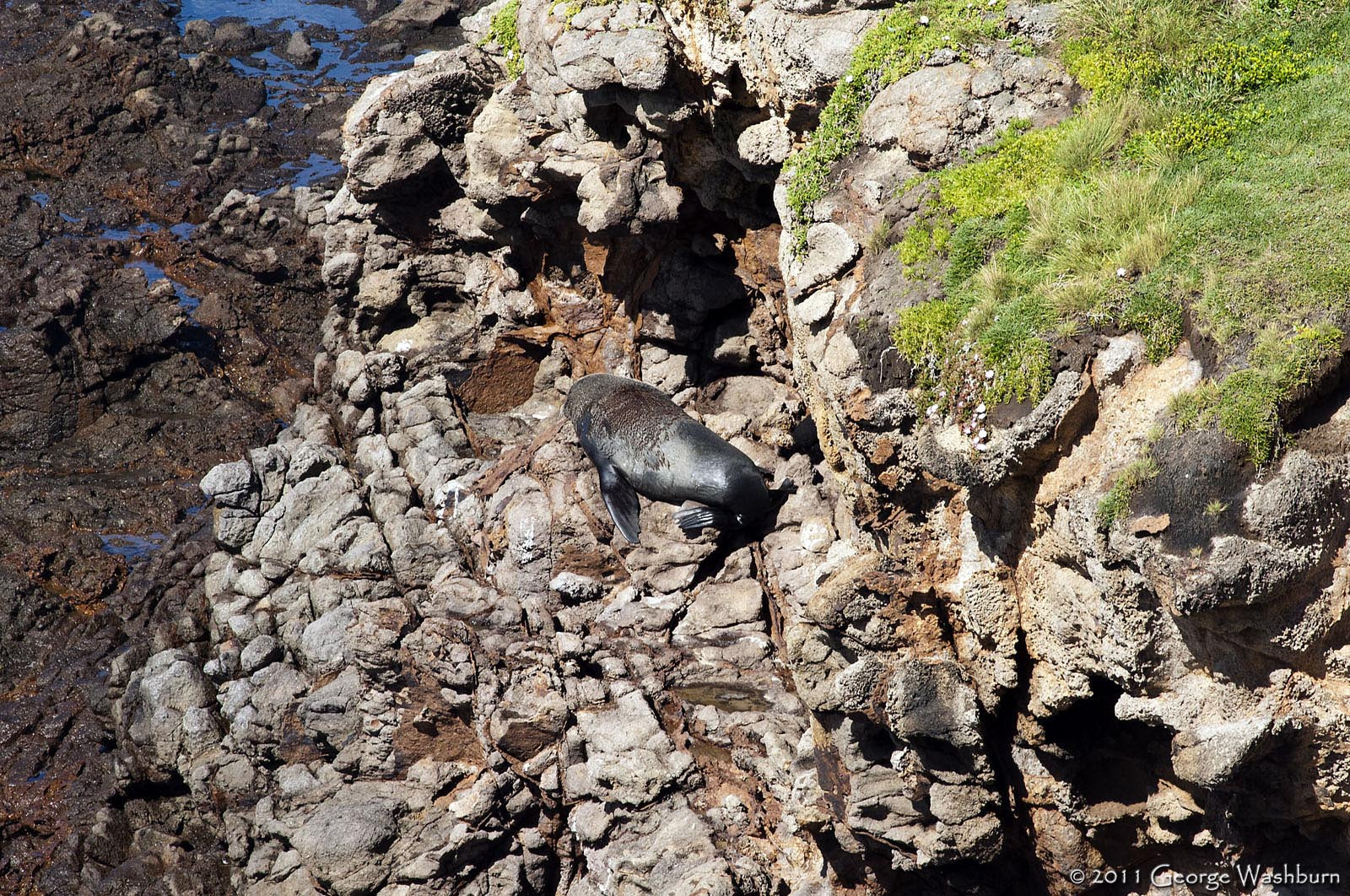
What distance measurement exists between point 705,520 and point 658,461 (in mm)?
843

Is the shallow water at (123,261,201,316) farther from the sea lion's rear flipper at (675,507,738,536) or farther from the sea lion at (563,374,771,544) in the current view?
the sea lion's rear flipper at (675,507,738,536)

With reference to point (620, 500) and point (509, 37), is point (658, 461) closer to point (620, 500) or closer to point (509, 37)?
point (620, 500)

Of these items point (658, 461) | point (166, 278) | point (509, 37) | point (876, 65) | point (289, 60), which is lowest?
point (166, 278)

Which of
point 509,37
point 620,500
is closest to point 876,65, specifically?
point 620,500

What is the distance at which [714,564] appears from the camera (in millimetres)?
10422

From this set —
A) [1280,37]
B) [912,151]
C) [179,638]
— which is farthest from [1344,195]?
[179,638]

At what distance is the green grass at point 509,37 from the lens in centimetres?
1320

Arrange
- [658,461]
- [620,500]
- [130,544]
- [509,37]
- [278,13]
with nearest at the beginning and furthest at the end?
[658,461] → [620,500] → [509,37] → [130,544] → [278,13]

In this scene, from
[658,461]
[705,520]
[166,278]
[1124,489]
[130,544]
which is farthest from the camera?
[166,278]

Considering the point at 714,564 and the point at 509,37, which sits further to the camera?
the point at 509,37

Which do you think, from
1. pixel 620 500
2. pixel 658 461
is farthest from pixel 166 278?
pixel 658 461

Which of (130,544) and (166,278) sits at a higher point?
(166,278)

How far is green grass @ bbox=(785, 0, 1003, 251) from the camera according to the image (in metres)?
8.06

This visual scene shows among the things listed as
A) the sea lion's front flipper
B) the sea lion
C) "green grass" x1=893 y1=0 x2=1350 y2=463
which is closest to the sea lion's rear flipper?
the sea lion
